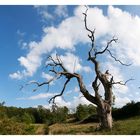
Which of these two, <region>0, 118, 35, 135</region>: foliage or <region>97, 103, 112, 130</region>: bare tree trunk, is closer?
<region>0, 118, 35, 135</region>: foliage

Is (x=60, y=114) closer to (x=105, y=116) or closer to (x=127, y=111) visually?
(x=127, y=111)

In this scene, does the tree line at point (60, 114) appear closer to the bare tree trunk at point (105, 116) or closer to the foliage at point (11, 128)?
the bare tree trunk at point (105, 116)

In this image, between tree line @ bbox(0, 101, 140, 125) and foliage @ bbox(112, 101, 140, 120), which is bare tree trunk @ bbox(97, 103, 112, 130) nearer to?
tree line @ bbox(0, 101, 140, 125)

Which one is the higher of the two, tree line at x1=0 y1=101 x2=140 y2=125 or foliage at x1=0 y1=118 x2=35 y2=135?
tree line at x1=0 y1=101 x2=140 y2=125

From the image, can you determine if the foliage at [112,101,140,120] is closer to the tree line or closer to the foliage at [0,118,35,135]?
the tree line

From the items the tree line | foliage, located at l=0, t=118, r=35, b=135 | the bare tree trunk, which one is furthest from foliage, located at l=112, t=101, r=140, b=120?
foliage, located at l=0, t=118, r=35, b=135

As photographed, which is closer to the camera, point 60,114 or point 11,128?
point 11,128

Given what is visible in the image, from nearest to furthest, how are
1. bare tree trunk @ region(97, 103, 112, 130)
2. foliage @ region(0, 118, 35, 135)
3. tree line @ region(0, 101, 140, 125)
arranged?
foliage @ region(0, 118, 35, 135)
bare tree trunk @ region(97, 103, 112, 130)
tree line @ region(0, 101, 140, 125)

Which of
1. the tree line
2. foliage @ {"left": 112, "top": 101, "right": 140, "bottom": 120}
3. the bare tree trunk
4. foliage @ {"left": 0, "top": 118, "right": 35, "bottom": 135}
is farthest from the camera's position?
foliage @ {"left": 112, "top": 101, "right": 140, "bottom": 120}

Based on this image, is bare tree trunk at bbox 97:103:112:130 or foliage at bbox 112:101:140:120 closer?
bare tree trunk at bbox 97:103:112:130

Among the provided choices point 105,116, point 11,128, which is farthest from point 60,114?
point 11,128

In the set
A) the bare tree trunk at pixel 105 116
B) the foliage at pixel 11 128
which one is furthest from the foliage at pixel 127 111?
the foliage at pixel 11 128

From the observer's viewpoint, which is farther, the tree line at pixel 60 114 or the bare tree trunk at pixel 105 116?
the tree line at pixel 60 114
